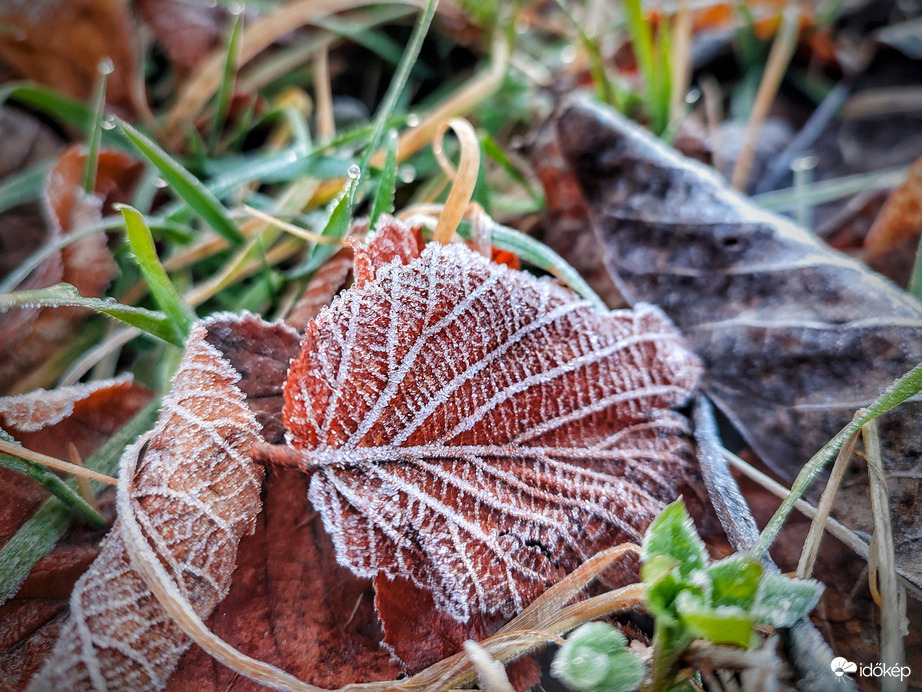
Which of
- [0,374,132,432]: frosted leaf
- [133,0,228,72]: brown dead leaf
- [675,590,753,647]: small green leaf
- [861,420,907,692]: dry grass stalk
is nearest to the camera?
[675,590,753,647]: small green leaf

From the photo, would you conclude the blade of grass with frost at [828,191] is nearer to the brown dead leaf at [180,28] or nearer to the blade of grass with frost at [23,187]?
the brown dead leaf at [180,28]

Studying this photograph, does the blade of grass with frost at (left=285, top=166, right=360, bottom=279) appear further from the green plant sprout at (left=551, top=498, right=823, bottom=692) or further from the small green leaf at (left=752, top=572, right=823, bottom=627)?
the small green leaf at (left=752, top=572, right=823, bottom=627)

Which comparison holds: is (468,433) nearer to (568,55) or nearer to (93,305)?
(93,305)

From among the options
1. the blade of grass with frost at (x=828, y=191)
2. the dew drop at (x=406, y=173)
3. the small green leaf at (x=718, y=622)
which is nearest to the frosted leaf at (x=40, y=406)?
the dew drop at (x=406, y=173)

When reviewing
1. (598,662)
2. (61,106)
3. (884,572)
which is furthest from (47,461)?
(884,572)

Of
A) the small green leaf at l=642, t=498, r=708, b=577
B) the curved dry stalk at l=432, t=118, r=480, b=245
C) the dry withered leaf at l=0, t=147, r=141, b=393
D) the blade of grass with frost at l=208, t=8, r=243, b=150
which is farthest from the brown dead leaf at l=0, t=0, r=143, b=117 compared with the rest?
the small green leaf at l=642, t=498, r=708, b=577

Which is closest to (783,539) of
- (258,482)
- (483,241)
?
(483,241)
